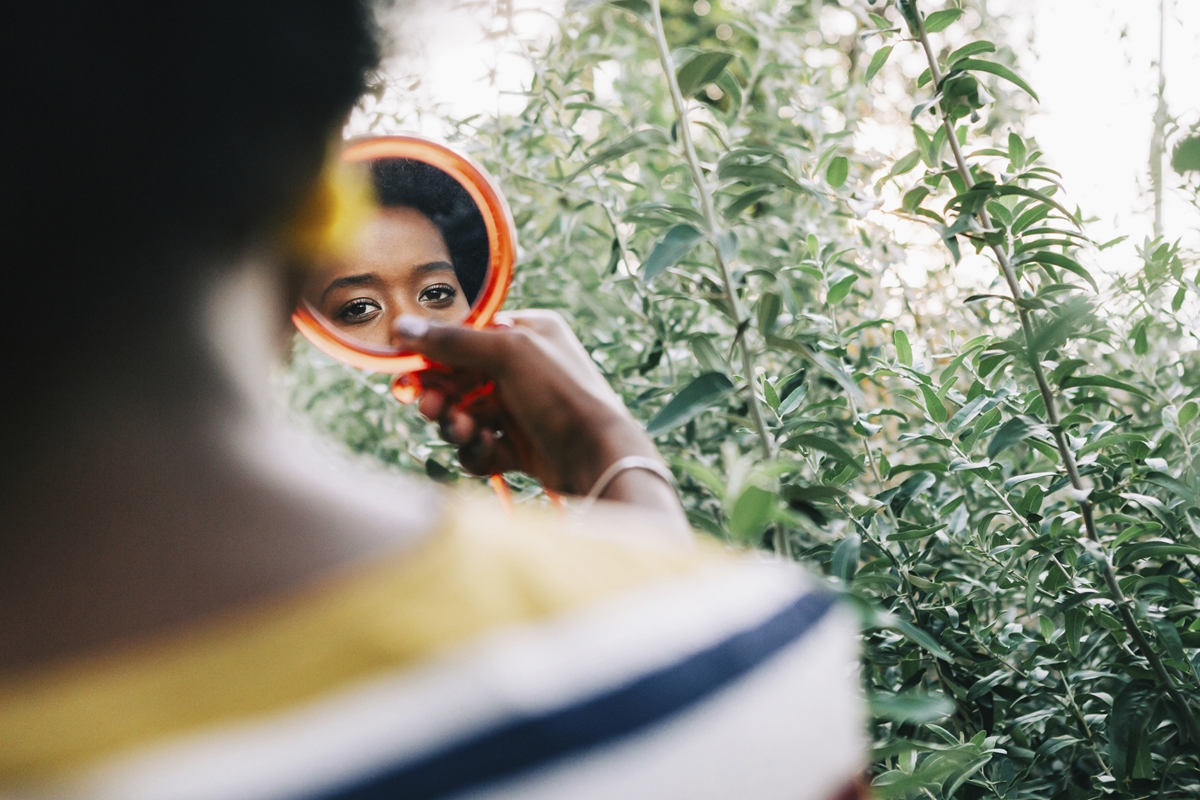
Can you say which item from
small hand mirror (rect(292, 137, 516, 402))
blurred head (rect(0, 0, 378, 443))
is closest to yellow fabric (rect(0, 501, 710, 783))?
blurred head (rect(0, 0, 378, 443))

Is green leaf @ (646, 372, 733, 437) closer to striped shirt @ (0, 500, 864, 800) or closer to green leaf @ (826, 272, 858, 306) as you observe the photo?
green leaf @ (826, 272, 858, 306)

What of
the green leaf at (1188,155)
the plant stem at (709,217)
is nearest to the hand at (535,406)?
the plant stem at (709,217)

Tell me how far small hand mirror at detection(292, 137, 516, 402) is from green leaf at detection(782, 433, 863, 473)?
1.34 feet

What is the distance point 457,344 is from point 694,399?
1.06ft

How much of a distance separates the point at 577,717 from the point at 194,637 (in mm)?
179

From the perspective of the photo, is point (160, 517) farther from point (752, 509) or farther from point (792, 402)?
point (792, 402)

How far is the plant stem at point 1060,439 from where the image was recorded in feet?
3.58

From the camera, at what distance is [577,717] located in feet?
1.43

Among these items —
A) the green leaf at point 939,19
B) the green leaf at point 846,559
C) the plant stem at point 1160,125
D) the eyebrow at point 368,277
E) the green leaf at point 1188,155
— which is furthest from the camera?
the plant stem at point 1160,125

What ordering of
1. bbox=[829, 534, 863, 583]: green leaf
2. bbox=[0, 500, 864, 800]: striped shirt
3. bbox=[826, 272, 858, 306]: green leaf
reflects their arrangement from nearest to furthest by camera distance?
bbox=[0, 500, 864, 800]: striped shirt
bbox=[829, 534, 863, 583]: green leaf
bbox=[826, 272, 858, 306]: green leaf

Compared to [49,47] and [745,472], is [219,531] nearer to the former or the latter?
[49,47]

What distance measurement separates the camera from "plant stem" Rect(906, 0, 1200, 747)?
1092 millimetres

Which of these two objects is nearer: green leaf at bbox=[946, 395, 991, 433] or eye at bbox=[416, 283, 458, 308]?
eye at bbox=[416, 283, 458, 308]

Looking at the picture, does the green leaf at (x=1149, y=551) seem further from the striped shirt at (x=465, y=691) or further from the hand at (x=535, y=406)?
the striped shirt at (x=465, y=691)
